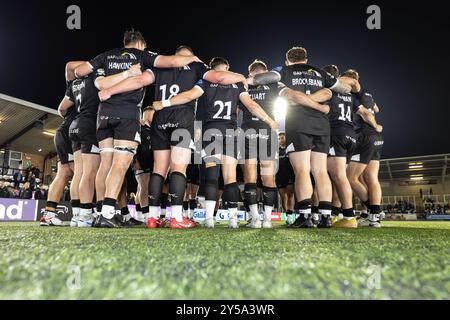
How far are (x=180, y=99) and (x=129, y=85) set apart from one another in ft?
2.06

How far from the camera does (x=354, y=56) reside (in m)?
30.7

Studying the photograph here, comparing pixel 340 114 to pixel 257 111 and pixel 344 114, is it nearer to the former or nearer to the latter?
pixel 344 114

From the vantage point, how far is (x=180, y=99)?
A: 373cm

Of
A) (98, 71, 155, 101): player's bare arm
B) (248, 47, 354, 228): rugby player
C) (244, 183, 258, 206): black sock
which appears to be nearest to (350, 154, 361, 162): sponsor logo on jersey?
(248, 47, 354, 228): rugby player

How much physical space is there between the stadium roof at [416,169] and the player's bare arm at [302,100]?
30.5 meters

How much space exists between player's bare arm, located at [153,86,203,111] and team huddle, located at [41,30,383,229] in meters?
0.01

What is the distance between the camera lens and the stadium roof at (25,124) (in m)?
15.6

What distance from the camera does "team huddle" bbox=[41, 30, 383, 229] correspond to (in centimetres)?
363

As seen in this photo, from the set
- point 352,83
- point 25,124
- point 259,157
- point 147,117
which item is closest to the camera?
point 259,157

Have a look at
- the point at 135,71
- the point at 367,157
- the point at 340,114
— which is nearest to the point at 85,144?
the point at 135,71

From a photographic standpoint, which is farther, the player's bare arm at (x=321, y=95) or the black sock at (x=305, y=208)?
the player's bare arm at (x=321, y=95)

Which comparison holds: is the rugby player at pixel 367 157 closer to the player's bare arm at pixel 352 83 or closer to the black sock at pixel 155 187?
the player's bare arm at pixel 352 83

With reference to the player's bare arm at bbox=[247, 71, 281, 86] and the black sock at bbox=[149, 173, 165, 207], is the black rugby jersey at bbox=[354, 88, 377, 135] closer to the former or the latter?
the player's bare arm at bbox=[247, 71, 281, 86]

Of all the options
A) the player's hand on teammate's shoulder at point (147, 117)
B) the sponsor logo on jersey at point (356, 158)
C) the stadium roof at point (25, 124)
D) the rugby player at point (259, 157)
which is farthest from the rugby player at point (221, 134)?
the stadium roof at point (25, 124)
